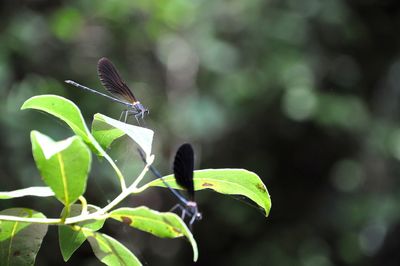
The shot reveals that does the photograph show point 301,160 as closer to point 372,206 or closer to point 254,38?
point 372,206

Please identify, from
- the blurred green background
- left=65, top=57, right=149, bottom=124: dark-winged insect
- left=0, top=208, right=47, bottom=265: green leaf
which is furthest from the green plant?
the blurred green background

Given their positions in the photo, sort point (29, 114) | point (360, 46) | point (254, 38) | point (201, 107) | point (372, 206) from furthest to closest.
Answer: point (360, 46) < point (254, 38) < point (372, 206) < point (201, 107) < point (29, 114)

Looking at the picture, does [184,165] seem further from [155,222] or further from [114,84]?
[114,84]

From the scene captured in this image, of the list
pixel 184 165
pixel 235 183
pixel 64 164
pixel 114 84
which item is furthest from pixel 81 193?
pixel 114 84

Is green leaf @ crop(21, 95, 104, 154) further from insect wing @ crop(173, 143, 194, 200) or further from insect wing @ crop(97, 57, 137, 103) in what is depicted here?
insect wing @ crop(97, 57, 137, 103)

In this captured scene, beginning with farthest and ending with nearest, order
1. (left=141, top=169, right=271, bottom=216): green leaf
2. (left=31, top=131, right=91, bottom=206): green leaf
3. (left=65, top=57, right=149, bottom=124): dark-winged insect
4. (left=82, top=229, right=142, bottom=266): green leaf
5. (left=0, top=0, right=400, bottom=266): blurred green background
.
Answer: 1. (left=0, top=0, right=400, bottom=266): blurred green background
2. (left=65, top=57, right=149, bottom=124): dark-winged insect
3. (left=141, top=169, right=271, bottom=216): green leaf
4. (left=82, top=229, right=142, bottom=266): green leaf
5. (left=31, top=131, right=91, bottom=206): green leaf

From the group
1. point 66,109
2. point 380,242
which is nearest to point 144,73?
point 380,242
